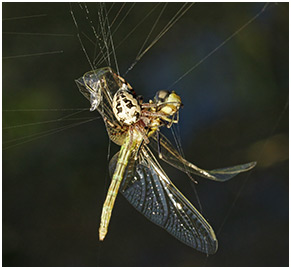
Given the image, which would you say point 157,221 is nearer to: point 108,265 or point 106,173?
point 106,173

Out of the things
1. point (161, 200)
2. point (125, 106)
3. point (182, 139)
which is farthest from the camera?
point (182, 139)

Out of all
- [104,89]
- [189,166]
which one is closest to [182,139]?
[189,166]

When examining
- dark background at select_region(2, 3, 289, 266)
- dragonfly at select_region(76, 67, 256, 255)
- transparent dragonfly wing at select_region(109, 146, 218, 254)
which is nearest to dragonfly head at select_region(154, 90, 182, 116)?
dragonfly at select_region(76, 67, 256, 255)

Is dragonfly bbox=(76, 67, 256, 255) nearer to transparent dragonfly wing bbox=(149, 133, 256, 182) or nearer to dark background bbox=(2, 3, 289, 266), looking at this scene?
transparent dragonfly wing bbox=(149, 133, 256, 182)

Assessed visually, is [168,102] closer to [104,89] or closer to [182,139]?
[104,89]

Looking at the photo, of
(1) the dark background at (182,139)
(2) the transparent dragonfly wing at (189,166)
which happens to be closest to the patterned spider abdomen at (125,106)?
(2) the transparent dragonfly wing at (189,166)

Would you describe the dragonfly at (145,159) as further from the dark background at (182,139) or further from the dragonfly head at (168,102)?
the dark background at (182,139)
